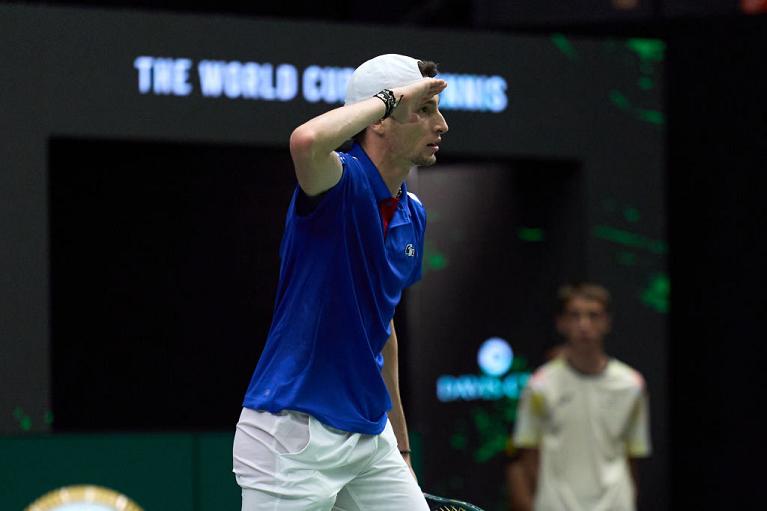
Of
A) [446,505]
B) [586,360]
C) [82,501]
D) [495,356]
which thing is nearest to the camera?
[446,505]

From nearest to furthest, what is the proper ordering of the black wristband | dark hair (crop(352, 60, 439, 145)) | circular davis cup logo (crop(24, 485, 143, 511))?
the black wristband < dark hair (crop(352, 60, 439, 145)) < circular davis cup logo (crop(24, 485, 143, 511))

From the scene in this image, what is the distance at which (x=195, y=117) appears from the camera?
7.88m

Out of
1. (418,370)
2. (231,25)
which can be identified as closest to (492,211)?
(418,370)

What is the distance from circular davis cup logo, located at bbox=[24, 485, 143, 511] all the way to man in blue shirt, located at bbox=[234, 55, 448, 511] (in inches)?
101

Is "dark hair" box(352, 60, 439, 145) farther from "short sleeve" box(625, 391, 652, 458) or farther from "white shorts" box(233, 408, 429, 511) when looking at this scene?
"short sleeve" box(625, 391, 652, 458)

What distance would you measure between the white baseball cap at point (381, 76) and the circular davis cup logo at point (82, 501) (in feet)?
9.30

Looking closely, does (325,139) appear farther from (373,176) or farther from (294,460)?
(294,460)

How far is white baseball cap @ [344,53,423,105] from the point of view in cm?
395

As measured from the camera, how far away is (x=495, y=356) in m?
9.41

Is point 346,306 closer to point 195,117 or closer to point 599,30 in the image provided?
point 195,117

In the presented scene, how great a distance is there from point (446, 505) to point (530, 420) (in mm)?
2728

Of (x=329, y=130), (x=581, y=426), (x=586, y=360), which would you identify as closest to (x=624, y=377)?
(x=586, y=360)

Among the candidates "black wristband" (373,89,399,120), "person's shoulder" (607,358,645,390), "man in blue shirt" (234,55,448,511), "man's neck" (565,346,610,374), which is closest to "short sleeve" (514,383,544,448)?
"man's neck" (565,346,610,374)

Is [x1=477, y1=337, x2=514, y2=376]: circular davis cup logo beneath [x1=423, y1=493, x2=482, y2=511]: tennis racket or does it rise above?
above
